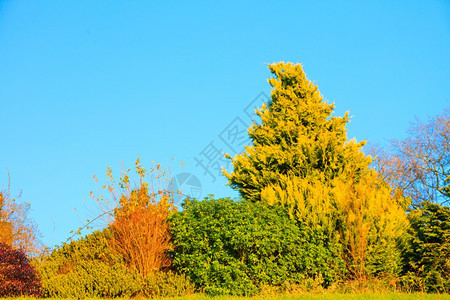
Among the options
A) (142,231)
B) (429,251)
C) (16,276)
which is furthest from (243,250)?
(16,276)

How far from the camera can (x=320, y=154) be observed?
14.2 m

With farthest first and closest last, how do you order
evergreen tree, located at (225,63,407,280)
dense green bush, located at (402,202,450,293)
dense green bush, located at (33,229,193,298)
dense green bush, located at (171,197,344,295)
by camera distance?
1. evergreen tree, located at (225,63,407,280)
2. dense green bush, located at (402,202,450,293)
3. dense green bush, located at (171,197,344,295)
4. dense green bush, located at (33,229,193,298)

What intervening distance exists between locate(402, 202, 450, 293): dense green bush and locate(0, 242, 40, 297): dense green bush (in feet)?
33.2

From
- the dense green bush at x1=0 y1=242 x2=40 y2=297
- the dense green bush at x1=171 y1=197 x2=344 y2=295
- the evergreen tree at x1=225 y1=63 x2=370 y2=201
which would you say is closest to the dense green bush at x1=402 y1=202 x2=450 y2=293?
the dense green bush at x1=171 y1=197 x2=344 y2=295

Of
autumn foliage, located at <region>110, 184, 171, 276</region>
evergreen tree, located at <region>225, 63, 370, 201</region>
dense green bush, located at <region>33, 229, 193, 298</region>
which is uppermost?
evergreen tree, located at <region>225, 63, 370, 201</region>

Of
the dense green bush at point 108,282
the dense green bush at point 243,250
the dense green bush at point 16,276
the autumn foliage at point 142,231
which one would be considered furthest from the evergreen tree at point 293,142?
the dense green bush at point 16,276

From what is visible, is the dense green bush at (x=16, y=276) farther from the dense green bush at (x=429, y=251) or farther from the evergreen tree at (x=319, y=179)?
the dense green bush at (x=429, y=251)

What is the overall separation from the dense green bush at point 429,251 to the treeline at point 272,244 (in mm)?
30

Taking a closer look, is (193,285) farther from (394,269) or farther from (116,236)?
(394,269)

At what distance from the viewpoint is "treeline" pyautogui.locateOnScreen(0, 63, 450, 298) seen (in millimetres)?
9953

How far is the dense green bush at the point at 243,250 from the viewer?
9867 millimetres

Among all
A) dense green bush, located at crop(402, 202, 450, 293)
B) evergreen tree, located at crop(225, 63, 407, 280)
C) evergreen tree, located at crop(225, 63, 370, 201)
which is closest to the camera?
dense green bush, located at crop(402, 202, 450, 293)

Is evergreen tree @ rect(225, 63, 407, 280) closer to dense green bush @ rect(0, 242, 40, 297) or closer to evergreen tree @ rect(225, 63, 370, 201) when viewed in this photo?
evergreen tree @ rect(225, 63, 370, 201)

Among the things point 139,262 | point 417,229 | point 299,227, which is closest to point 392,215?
point 417,229
